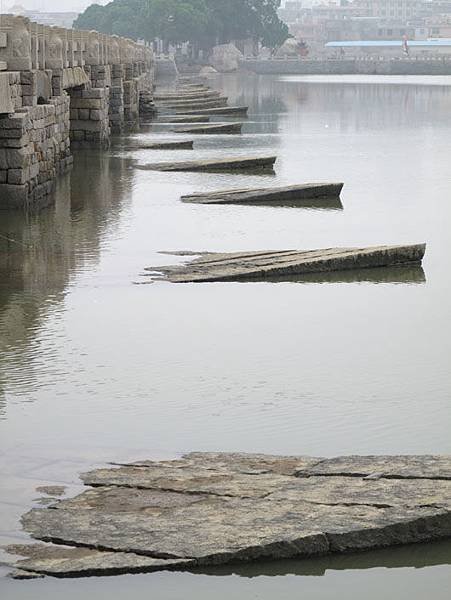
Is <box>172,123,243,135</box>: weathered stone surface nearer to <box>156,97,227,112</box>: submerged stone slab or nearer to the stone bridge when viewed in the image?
the stone bridge

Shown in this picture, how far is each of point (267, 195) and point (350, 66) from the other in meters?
117

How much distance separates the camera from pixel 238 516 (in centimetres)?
602

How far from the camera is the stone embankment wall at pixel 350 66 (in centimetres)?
12912

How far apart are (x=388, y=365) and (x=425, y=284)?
3.08 meters

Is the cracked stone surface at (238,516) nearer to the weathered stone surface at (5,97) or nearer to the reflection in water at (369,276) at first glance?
the reflection in water at (369,276)

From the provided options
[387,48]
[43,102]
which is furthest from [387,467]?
[387,48]

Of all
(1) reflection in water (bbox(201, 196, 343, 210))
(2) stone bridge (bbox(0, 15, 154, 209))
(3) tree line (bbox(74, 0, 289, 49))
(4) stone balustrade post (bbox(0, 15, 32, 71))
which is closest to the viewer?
(2) stone bridge (bbox(0, 15, 154, 209))

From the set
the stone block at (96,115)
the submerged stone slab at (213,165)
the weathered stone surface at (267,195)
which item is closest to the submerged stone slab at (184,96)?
the stone block at (96,115)

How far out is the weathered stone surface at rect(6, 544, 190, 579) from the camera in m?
5.72

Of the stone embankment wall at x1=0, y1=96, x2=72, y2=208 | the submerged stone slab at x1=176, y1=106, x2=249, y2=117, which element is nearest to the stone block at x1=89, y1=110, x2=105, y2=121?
the stone embankment wall at x1=0, y1=96, x2=72, y2=208

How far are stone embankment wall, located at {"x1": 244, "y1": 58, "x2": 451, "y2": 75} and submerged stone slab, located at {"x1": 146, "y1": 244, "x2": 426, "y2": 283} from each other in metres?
117

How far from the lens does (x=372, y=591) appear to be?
230 inches

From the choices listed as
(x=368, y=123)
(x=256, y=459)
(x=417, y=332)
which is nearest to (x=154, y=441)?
(x=256, y=459)

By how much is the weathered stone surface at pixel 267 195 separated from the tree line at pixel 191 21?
111m
